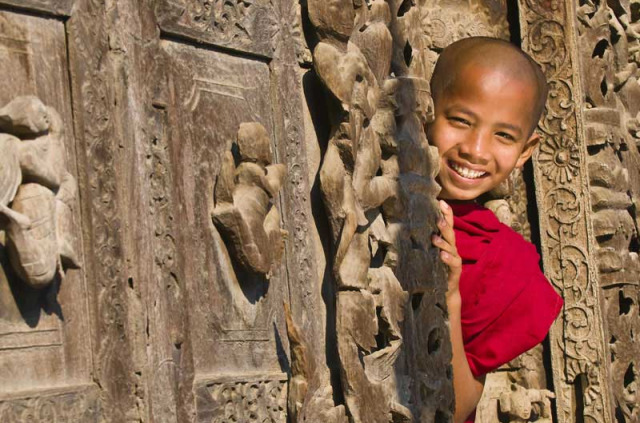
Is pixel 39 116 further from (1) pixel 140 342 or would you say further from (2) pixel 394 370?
(2) pixel 394 370

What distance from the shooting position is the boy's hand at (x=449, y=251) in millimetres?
4816

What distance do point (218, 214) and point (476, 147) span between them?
1.21 m

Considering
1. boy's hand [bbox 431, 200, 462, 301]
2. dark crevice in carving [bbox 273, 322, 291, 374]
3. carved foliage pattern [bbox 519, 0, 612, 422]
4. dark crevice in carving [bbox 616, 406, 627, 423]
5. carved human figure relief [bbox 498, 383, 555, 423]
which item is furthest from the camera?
dark crevice in carving [bbox 616, 406, 627, 423]

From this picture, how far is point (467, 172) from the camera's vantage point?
16.6 ft

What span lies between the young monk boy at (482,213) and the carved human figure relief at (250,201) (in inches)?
35.2

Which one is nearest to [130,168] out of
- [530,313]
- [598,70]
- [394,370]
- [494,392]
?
[394,370]

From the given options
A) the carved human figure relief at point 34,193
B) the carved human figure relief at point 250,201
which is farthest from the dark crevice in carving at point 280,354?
the carved human figure relief at point 34,193

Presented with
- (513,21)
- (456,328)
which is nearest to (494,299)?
(456,328)

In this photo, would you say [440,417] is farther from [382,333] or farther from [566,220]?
[566,220]

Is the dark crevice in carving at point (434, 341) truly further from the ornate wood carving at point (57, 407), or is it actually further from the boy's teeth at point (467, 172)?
the ornate wood carving at point (57, 407)

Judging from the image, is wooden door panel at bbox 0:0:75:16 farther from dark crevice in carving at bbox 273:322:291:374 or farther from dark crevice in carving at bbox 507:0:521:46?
dark crevice in carving at bbox 507:0:521:46

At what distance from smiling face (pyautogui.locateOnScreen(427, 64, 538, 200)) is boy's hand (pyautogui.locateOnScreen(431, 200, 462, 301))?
18cm

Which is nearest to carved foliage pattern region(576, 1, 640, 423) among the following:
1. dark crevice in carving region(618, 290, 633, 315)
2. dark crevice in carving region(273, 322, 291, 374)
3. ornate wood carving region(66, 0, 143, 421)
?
dark crevice in carving region(618, 290, 633, 315)

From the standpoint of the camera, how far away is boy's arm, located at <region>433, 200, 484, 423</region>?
484cm
